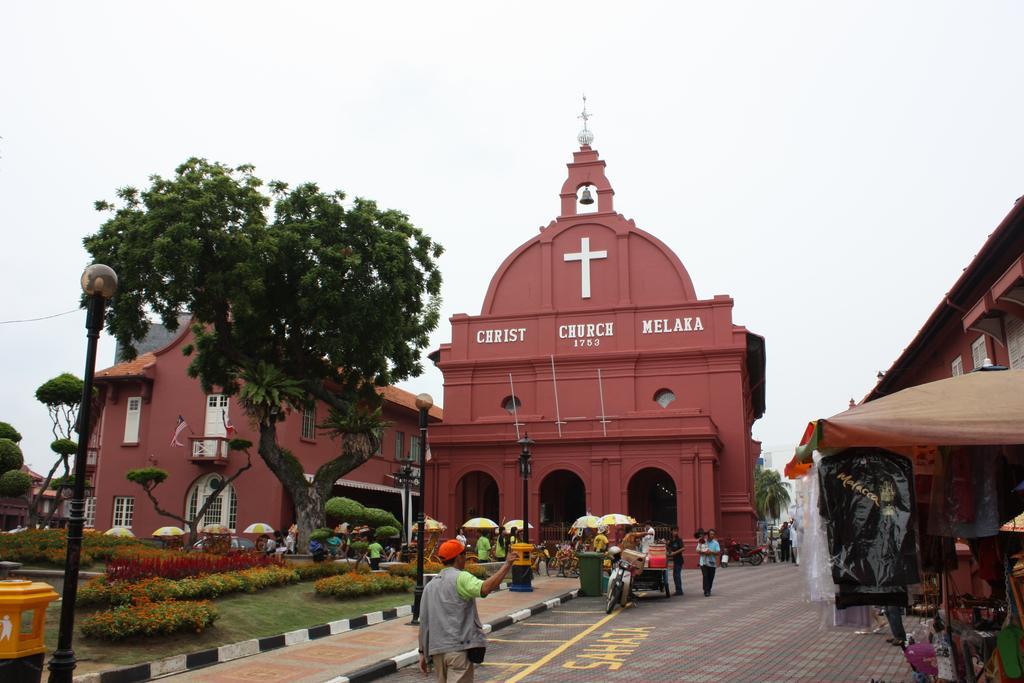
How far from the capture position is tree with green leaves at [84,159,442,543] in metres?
21.4

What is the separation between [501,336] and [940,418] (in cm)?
3137

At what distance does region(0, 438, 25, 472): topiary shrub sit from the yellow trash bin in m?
12.8

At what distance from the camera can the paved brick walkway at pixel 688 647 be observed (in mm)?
9406

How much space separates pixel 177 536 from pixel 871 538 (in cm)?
2343

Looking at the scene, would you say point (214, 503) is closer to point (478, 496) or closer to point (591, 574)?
point (478, 496)

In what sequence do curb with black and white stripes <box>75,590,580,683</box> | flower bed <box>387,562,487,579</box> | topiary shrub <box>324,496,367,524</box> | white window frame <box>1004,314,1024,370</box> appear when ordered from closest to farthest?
curb with black and white stripes <box>75,590,580,683</box> → white window frame <box>1004,314,1024,370</box> → flower bed <box>387,562,487,579</box> → topiary shrub <box>324,496,367,524</box>

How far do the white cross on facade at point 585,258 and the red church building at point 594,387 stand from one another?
52 mm

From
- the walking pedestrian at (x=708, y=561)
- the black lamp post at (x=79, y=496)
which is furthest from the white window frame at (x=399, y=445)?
the black lamp post at (x=79, y=496)

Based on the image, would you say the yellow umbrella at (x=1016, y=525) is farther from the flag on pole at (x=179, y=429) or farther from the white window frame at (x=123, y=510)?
the white window frame at (x=123, y=510)

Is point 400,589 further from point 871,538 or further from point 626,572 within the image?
point 871,538

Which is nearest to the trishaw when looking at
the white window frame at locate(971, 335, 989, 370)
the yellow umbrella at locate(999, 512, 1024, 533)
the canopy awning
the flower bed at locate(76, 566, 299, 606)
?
the flower bed at locate(76, 566, 299, 606)

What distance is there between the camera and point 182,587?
12.6 meters

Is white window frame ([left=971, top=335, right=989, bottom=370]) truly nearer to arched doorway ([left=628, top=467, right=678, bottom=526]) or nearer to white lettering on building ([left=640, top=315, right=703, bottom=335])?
arched doorway ([left=628, top=467, right=678, bottom=526])

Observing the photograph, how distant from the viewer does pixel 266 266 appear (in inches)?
874
